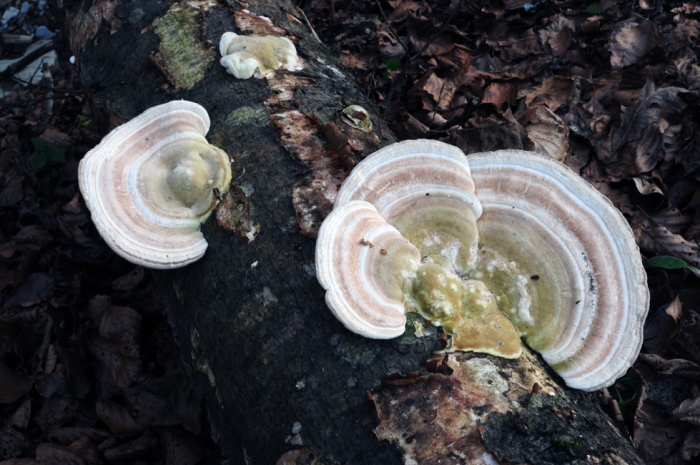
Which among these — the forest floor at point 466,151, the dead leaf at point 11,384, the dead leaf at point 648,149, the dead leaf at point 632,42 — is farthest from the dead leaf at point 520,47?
the dead leaf at point 11,384

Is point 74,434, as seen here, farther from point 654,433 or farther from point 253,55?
point 654,433

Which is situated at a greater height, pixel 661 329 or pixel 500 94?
pixel 500 94

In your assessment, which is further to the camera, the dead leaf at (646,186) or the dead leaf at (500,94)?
the dead leaf at (500,94)

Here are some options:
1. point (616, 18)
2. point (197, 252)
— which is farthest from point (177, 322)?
point (616, 18)

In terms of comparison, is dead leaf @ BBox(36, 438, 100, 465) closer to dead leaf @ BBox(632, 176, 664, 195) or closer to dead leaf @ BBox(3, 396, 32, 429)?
dead leaf @ BBox(3, 396, 32, 429)

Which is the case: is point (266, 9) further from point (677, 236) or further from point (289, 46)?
point (677, 236)

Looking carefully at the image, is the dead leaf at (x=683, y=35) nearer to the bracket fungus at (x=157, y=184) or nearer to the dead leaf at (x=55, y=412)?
the bracket fungus at (x=157, y=184)

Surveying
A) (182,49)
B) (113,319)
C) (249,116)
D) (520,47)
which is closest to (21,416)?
(113,319)
